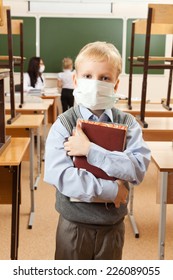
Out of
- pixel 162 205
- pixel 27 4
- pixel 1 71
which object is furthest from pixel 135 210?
pixel 27 4

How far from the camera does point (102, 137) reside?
131 cm

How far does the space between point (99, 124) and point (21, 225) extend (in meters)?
1.93

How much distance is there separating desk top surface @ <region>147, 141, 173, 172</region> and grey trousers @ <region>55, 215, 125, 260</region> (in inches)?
20.0

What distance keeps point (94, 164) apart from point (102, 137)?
3.8 inches

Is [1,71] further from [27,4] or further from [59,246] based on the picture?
[27,4]

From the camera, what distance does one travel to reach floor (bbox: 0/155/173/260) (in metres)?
2.58

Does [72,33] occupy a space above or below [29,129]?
above

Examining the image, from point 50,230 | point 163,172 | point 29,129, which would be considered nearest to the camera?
point 163,172

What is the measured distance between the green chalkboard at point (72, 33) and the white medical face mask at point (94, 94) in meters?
6.28

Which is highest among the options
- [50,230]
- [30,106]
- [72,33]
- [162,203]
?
[72,33]

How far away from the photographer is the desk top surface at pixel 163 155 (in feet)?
6.00

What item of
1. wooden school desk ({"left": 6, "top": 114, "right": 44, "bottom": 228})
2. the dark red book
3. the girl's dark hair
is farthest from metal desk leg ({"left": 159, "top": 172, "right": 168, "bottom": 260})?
the girl's dark hair

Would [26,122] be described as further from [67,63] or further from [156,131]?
[67,63]

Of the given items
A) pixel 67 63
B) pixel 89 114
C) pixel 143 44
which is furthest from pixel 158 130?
pixel 143 44
